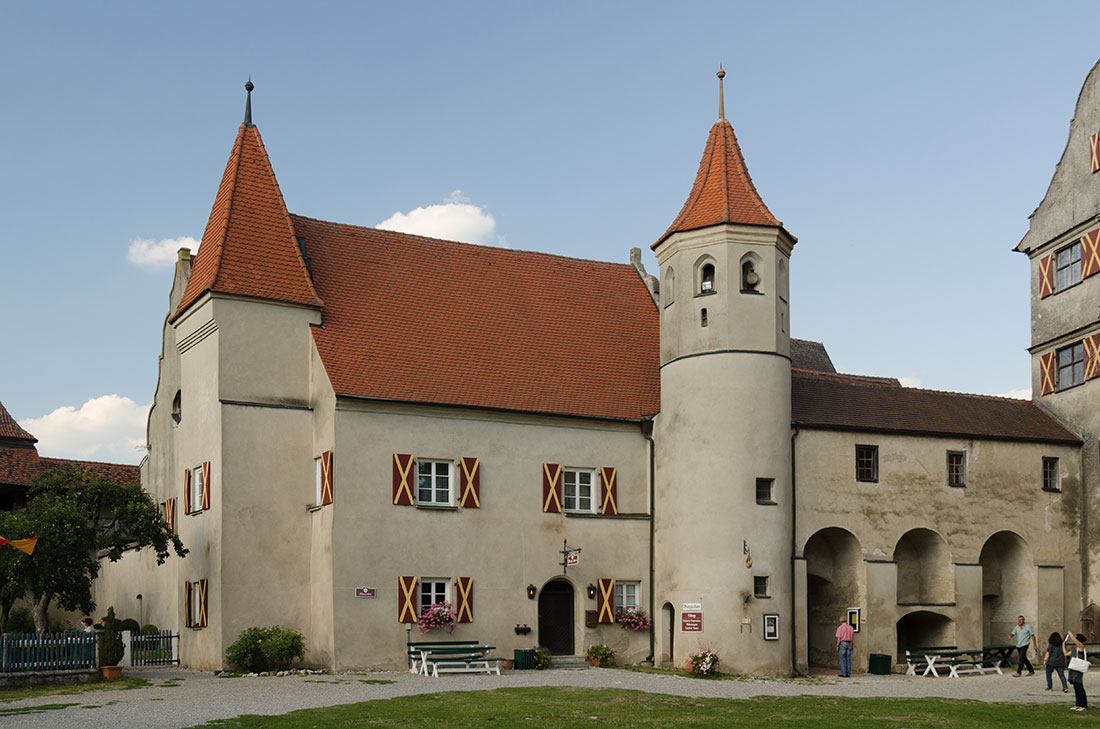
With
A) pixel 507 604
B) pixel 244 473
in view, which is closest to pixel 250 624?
pixel 244 473

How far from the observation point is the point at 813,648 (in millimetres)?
36031

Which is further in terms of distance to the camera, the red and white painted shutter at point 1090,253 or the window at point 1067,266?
the window at point 1067,266

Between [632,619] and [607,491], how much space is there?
354 cm

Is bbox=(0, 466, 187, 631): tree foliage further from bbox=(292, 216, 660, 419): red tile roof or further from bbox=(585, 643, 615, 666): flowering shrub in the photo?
bbox=(585, 643, 615, 666): flowering shrub

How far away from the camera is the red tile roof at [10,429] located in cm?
5412

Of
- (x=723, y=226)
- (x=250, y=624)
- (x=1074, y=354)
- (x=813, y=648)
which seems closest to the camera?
(x=250, y=624)

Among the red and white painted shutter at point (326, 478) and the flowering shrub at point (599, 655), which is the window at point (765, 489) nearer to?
the flowering shrub at point (599, 655)

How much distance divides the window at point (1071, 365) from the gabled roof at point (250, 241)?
2281 cm

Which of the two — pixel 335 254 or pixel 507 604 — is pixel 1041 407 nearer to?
pixel 507 604

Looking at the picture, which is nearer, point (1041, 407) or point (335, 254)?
point (335, 254)

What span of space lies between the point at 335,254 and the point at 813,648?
17735 millimetres

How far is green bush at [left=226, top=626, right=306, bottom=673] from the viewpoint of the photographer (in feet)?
100

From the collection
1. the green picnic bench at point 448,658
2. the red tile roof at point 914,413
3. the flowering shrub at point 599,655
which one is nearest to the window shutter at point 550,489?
the flowering shrub at point 599,655

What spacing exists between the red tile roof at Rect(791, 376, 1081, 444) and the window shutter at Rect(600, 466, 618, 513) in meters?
5.29
